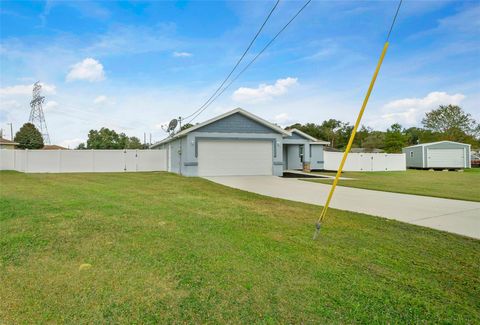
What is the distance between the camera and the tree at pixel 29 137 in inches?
1681

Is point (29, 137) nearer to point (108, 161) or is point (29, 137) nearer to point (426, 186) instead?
point (108, 161)

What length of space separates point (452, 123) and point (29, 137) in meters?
64.2

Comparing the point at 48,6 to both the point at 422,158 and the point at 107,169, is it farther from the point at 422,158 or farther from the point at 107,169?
the point at 422,158

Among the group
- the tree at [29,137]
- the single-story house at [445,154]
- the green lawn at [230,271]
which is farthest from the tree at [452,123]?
the tree at [29,137]

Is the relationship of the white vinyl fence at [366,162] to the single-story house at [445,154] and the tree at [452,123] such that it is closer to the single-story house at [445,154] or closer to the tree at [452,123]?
the single-story house at [445,154]

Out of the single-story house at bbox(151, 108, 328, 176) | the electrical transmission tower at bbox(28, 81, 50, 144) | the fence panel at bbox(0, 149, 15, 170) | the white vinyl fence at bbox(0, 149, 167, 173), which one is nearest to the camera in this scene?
the single-story house at bbox(151, 108, 328, 176)

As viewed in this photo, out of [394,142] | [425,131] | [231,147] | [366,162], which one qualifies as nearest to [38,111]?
[231,147]

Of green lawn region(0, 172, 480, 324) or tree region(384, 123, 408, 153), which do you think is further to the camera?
tree region(384, 123, 408, 153)

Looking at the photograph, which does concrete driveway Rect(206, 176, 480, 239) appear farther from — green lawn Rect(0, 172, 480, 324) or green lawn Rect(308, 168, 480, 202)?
green lawn Rect(308, 168, 480, 202)

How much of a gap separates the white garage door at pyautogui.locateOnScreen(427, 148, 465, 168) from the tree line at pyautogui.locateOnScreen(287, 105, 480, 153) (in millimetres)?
15422

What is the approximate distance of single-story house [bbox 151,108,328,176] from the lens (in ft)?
52.7

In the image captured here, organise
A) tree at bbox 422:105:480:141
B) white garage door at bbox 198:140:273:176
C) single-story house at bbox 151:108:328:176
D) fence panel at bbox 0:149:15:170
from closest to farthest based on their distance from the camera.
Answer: single-story house at bbox 151:108:328:176, white garage door at bbox 198:140:273:176, fence panel at bbox 0:149:15:170, tree at bbox 422:105:480:141

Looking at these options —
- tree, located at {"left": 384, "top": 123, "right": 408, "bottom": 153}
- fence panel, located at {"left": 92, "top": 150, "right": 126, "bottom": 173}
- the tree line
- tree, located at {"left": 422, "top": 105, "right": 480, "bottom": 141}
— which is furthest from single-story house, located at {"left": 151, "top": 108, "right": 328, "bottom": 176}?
tree, located at {"left": 422, "top": 105, "right": 480, "bottom": 141}

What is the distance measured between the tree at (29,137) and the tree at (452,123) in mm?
61312
